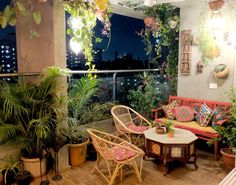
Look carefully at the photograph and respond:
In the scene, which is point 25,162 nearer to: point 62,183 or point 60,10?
point 62,183

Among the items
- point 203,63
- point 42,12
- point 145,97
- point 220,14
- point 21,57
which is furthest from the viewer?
point 145,97

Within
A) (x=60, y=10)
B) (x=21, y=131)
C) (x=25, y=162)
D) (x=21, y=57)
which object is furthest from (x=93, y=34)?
(x=25, y=162)

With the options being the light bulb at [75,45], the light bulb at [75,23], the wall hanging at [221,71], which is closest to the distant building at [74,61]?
the light bulb at [75,45]

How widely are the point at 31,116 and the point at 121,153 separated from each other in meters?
1.24

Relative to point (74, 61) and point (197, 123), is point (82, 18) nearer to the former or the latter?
point (74, 61)

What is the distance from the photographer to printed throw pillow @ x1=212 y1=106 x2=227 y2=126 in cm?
381

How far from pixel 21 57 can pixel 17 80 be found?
74 centimetres

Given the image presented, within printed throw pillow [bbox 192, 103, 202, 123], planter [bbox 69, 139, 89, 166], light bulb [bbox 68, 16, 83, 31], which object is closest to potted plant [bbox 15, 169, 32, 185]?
planter [bbox 69, 139, 89, 166]

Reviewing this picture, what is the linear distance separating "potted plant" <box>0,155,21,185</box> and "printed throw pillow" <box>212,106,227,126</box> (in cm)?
304

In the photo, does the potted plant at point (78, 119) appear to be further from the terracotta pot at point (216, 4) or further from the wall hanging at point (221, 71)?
the wall hanging at point (221, 71)

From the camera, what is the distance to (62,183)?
3012 millimetres

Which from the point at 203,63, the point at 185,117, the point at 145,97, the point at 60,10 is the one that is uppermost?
the point at 60,10

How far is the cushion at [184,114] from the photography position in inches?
167

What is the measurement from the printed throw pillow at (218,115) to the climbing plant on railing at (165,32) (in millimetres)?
1362
